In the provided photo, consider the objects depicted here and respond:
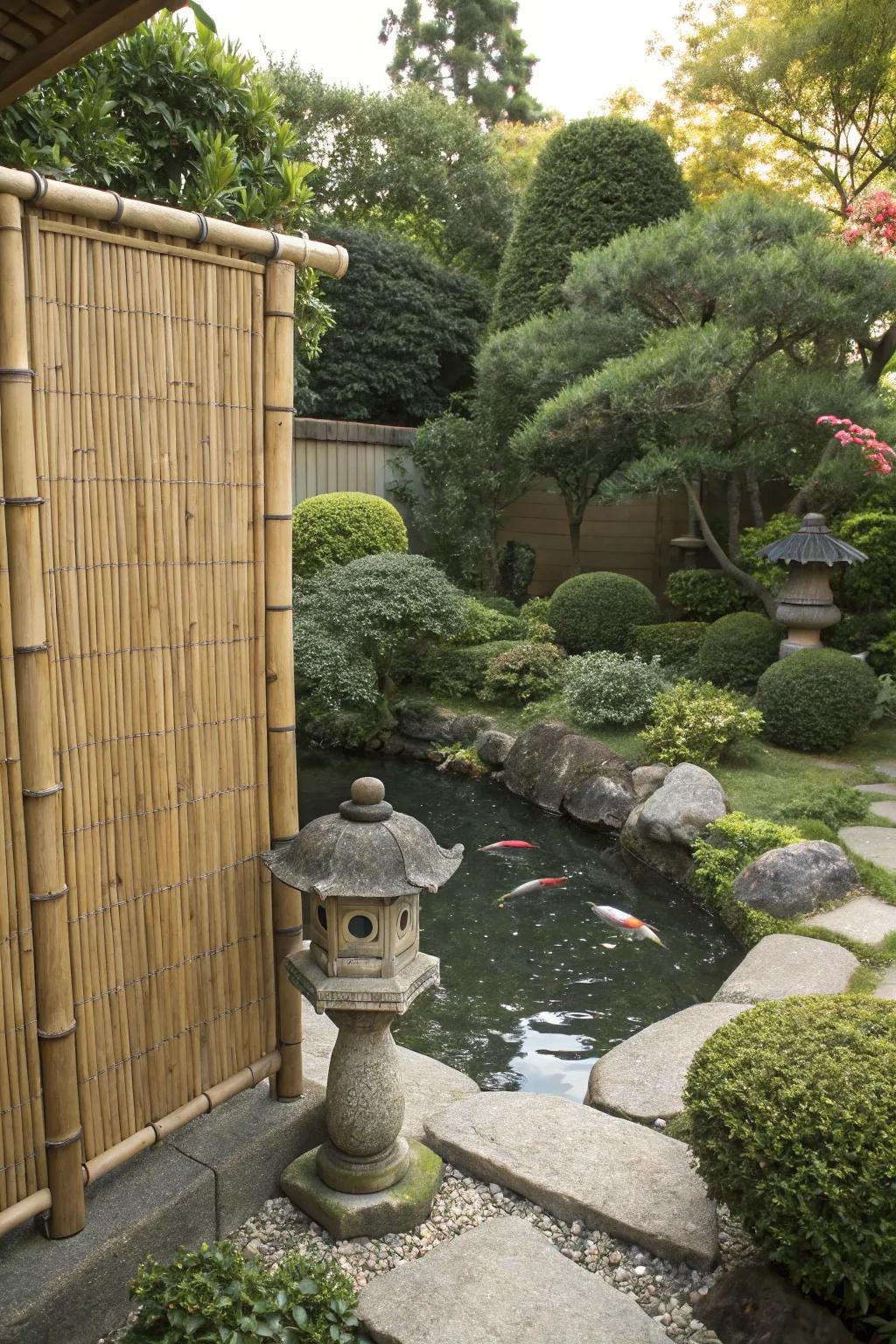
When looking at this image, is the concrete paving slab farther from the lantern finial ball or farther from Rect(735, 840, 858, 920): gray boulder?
Rect(735, 840, 858, 920): gray boulder

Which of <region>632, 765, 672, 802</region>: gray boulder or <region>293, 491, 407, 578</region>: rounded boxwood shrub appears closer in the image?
<region>632, 765, 672, 802</region>: gray boulder

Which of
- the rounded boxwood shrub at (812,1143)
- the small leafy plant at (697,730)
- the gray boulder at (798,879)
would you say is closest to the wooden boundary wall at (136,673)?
the rounded boxwood shrub at (812,1143)

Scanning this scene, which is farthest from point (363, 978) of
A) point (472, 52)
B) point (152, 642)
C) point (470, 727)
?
point (472, 52)

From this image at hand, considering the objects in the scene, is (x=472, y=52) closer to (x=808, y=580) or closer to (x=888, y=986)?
(x=808, y=580)

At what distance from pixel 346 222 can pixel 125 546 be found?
17387 millimetres

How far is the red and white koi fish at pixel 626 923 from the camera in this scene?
552 cm

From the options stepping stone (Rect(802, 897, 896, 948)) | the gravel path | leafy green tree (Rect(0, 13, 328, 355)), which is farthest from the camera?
stepping stone (Rect(802, 897, 896, 948))

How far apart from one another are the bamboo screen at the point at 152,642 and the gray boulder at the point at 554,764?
526 cm

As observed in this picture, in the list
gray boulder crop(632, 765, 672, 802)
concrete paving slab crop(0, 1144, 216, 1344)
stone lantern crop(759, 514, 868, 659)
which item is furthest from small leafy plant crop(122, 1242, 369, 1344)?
stone lantern crop(759, 514, 868, 659)

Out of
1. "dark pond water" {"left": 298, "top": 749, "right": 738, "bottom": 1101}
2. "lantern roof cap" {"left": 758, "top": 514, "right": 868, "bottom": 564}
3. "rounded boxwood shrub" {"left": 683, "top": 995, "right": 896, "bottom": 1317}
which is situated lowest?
"dark pond water" {"left": 298, "top": 749, "right": 738, "bottom": 1101}

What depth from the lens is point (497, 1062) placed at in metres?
4.60

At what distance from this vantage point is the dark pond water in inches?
186

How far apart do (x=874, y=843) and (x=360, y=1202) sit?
447 centimetres

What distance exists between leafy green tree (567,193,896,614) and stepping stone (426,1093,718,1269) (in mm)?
6819
